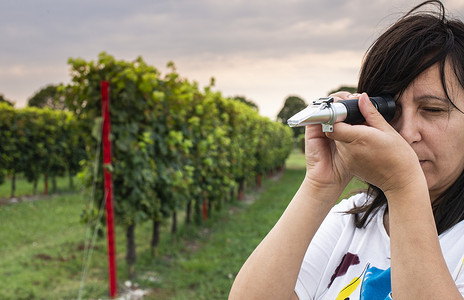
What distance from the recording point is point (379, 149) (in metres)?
0.83

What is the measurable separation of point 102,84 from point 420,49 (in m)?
4.19

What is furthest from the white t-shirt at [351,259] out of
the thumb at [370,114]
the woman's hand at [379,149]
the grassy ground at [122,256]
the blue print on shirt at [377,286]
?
the grassy ground at [122,256]

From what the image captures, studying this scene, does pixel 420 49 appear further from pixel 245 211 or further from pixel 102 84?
pixel 245 211

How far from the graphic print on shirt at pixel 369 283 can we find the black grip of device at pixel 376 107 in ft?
1.31

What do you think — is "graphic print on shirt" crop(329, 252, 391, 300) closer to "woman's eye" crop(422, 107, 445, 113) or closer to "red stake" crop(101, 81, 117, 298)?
"woman's eye" crop(422, 107, 445, 113)

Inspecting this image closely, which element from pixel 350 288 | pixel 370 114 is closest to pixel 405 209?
pixel 370 114

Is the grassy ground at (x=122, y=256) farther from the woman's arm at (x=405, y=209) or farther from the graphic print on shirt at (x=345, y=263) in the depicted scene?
the woman's arm at (x=405, y=209)

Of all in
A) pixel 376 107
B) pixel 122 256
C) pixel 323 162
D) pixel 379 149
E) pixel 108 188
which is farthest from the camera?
pixel 122 256

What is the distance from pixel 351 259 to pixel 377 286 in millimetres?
130

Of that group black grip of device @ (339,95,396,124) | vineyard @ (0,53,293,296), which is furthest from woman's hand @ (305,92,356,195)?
vineyard @ (0,53,293,296)

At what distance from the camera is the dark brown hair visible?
0.97 metres

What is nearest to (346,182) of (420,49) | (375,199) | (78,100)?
(375,199)

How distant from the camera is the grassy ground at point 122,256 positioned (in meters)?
5.06

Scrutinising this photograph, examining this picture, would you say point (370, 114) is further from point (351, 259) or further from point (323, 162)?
point (351, 259)
